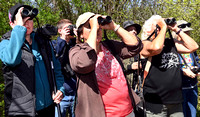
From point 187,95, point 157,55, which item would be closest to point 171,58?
point 157,55

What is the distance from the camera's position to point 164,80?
2006mm

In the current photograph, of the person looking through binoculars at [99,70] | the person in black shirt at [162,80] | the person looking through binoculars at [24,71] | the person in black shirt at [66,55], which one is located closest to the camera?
the person looking through binoculars at [99,70]

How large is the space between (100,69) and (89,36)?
35 cm

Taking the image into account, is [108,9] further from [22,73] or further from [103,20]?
[22,73]

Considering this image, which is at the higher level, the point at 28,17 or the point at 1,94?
the point at 28,17

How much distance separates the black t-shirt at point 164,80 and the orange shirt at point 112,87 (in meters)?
0.51

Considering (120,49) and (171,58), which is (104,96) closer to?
(120,49)

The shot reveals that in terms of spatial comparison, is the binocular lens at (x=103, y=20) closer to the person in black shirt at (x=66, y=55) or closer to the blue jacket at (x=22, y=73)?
the blue jacket at (x=22, y=73)

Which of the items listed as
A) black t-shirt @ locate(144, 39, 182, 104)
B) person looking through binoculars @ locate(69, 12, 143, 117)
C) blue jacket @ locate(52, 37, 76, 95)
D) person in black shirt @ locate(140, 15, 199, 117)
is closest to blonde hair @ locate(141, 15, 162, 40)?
person in black shirt @ locate(140, 15, 199, 117)

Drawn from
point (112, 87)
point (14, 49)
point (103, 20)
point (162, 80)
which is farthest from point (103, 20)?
point (162, 80)

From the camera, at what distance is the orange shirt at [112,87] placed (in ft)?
5.27

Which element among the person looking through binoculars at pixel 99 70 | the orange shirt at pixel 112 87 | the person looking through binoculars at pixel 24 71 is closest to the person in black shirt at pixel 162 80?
the person looking through binoculars at pixel 99 70

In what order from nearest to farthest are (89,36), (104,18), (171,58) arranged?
1. (89,36)
2. (104,18)
3. (171,58)

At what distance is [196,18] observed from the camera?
6469 millimetres
